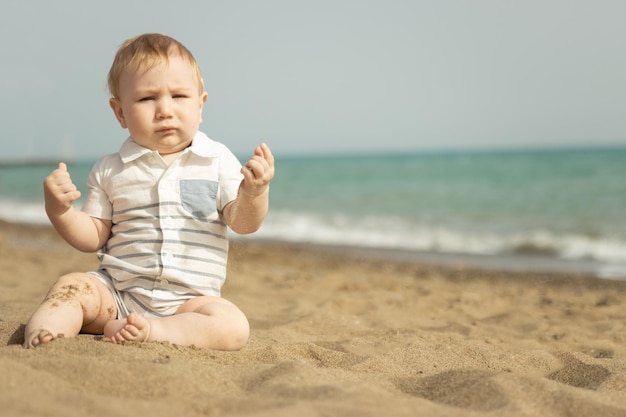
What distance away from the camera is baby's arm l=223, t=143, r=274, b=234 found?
244cm

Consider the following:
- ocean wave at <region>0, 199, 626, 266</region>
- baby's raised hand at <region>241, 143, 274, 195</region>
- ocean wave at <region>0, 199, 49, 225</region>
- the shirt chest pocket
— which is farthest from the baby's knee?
ocean wave at <region>0, 199, 49, 225</region>

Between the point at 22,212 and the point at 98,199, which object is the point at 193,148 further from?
the point at 22,212

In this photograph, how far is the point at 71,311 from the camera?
Answer: 2.45m

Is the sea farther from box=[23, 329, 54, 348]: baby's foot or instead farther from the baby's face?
box=[23, 329, 54, 348]: baby's foot

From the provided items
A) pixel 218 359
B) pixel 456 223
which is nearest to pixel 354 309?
pixel 218 359

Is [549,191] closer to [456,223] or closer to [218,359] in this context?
[456,223]

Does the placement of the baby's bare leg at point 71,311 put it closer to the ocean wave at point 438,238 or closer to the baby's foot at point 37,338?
the baby's foot at point 37,338

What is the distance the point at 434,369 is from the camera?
2510mm

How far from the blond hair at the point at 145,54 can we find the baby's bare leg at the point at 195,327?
93 cm

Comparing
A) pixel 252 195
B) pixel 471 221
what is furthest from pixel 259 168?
pixel 471 221

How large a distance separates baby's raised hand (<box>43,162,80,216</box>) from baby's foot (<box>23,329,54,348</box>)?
500 millimetres

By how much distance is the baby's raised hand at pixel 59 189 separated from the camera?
8.04 feet

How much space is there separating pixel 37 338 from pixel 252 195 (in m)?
0.90

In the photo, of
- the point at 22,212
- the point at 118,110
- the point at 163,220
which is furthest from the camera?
the point at 22,212
